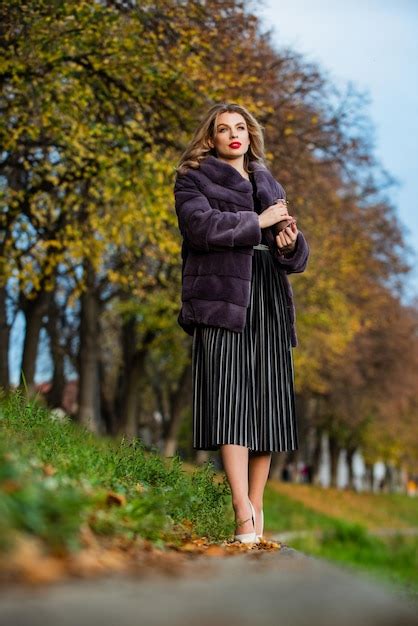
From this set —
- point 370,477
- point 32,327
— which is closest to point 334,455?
point 370,477

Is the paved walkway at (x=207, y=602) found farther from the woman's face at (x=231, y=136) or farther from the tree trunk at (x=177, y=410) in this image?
the tree trunk at (x=177, y=410)

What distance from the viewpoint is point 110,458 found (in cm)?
660

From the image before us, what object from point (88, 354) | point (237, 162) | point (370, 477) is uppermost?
point (88, 354)

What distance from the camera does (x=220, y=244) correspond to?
668 cm

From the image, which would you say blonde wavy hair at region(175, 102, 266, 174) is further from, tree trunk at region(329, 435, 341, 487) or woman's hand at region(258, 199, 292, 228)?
tree trunk at region(329, 435, 341, 487)

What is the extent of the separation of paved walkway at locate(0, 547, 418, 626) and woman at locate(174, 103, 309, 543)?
3.64 m

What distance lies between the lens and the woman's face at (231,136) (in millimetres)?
Result: 7113

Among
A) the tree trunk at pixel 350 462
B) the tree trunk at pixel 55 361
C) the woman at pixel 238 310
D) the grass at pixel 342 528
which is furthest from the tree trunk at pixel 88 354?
the tree trunk at pixel 350 462

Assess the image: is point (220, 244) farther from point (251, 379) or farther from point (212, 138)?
point (212, 138)

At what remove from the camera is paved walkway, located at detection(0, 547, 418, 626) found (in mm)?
2322

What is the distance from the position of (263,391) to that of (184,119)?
9577 millimetres

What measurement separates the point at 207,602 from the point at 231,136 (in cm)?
490

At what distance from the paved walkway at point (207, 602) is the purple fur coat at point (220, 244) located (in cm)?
382

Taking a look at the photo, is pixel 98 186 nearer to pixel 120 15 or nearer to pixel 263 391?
pixel 120 15
